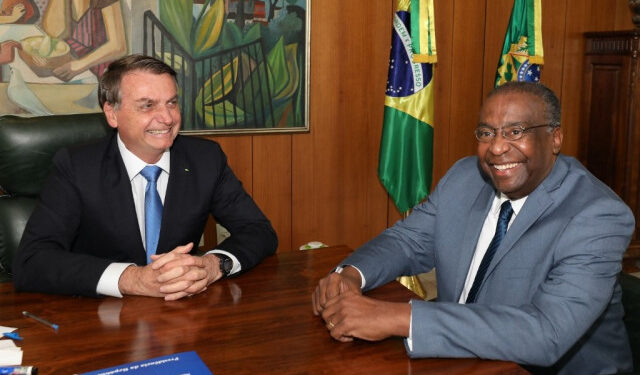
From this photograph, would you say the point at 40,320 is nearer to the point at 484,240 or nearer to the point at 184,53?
the point at 484,240

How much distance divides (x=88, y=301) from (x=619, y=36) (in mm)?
4314

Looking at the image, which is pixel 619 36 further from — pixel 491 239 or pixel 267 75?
pixel 491 239

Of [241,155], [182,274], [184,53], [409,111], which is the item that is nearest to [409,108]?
[409,111]

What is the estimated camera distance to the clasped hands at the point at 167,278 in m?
1.79

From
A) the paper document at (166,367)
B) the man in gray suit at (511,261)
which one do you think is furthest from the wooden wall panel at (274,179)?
the paper document at (166,367)

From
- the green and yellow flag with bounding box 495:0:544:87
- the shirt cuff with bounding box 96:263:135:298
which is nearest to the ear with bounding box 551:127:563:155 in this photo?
the shirt cuff with bounding box 96:263:135:298

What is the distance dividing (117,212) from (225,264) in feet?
1.52

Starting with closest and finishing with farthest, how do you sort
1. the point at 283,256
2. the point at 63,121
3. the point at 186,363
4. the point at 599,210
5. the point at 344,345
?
the point at 186,363 < the point at 344,345 < the point at 599,210 < the point at 283,256 < the point at 63,121

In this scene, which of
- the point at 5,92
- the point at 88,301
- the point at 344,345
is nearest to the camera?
the point at 344,345

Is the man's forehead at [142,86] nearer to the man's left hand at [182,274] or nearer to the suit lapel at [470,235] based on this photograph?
the man's left hand at [182,274]

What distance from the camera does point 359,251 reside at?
2.03 m

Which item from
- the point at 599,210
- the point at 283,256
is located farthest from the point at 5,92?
the point at 599,210

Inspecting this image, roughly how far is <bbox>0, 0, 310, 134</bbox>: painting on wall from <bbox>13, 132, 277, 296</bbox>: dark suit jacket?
1413 mm

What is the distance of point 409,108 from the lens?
13.6 ft
